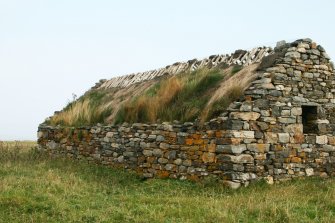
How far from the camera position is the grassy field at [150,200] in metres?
6.69

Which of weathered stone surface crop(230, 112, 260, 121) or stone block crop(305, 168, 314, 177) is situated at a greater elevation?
weathered stone surface crop(230, 112, 260, 121)

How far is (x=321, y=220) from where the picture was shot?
21.5 feet

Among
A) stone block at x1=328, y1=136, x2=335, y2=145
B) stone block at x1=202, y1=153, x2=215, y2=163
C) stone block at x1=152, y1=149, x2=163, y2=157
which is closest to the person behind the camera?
stone block at x1=202, y1=153, x2=215, y2=163

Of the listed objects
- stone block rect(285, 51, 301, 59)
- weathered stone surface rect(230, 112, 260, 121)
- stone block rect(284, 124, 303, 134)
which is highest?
stone block rect(285, 51, 301, 59)

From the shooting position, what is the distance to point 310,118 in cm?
1085

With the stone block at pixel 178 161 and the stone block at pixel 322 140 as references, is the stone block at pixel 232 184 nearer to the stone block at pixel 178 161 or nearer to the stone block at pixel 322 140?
the stone block at pixel 178 161

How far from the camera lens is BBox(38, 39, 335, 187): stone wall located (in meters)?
9.36

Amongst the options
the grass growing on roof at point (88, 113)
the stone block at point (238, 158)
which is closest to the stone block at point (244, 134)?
the stone block at point (238, 158)

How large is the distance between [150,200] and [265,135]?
10.4 feet

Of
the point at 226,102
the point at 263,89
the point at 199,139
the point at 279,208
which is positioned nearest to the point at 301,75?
the point at 263,89

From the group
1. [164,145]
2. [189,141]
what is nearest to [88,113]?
[164,145]

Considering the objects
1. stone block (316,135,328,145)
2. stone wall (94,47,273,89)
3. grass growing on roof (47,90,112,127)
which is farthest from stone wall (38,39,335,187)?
grass growing on roof (47,90,112,127)

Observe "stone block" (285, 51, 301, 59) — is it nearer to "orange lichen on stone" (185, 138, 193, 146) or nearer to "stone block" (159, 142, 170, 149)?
"orange lichen on stone" (185, 138, 193, 146)

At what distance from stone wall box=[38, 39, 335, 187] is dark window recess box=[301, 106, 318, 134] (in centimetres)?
2
